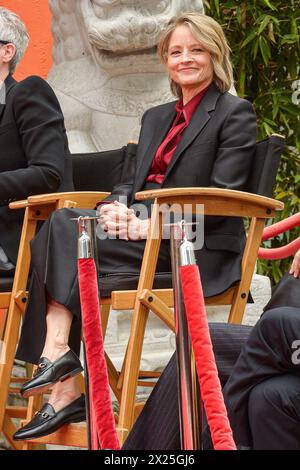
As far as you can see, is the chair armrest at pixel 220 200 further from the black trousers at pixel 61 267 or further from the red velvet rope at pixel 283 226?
the black trousers at pixel 61 267

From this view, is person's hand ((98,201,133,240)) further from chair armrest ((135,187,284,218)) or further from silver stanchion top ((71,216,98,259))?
silver stanchion top ((71,216,98,259))

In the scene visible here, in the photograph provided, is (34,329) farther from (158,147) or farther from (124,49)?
(124,49)

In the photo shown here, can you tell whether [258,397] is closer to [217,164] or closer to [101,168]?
[217,164]

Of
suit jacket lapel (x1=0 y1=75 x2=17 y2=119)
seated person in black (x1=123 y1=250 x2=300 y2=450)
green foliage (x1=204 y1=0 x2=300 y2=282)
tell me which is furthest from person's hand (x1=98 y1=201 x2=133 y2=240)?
green foliage (x1=204 y1=0 x2=300 y2=282)

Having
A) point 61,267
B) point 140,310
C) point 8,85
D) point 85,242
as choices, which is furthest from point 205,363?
point 8,85

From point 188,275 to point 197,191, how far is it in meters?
1.08

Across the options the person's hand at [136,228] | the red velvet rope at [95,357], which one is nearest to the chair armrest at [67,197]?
the person's hand at [136,228]

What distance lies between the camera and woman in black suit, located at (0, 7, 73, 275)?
153 inches

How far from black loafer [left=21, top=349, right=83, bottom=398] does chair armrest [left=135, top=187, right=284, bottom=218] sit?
1.64 feet

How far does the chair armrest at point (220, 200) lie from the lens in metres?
3.30

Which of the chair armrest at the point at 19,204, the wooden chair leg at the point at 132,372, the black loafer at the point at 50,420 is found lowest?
the black loafer at the point at 50,420

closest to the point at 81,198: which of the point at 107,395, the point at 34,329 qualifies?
the point at 34,329

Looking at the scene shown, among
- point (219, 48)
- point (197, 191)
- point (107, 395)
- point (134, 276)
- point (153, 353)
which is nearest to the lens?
point (107, 395)

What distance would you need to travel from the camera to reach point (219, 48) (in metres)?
3.83
